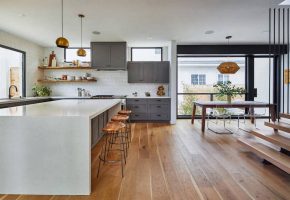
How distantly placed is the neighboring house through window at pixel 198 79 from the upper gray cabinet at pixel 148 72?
1144 millimetres

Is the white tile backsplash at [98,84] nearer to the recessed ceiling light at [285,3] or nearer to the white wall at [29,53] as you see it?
the white wall at [29,53]

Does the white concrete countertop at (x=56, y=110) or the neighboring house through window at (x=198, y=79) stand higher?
the neighboring house through window at (x=198, y=79)

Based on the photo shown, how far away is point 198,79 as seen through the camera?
23.1 ft

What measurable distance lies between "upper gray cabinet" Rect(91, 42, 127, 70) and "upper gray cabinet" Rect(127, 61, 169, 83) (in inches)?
18.7

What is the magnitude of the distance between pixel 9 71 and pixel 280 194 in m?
6.38

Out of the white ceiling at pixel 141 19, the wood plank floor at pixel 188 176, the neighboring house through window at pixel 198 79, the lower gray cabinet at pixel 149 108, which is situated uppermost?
the white ceiling at pixel 141 19

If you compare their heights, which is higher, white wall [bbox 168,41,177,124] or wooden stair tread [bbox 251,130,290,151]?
white wall [bbox 168,41,177,124]

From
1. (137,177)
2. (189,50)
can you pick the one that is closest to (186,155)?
(137,177)

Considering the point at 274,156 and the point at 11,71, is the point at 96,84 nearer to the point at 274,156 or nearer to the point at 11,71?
the point at 11,71

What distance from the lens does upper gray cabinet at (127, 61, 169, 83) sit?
21.2 ft

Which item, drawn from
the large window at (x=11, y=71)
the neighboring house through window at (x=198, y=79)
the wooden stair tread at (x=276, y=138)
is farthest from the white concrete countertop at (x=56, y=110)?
the neighboring house through window at (x=198, y=79)

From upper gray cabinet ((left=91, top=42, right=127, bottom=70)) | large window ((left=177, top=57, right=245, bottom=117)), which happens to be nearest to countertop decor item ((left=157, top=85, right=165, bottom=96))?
large window ((left=177, top=57, right=245, bottom=117))

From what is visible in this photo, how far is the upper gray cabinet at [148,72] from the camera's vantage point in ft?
21.2

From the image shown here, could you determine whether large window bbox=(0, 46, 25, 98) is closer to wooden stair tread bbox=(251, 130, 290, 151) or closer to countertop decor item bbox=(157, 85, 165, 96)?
countertop decor item bbox=(157, 85, 165, 96)
